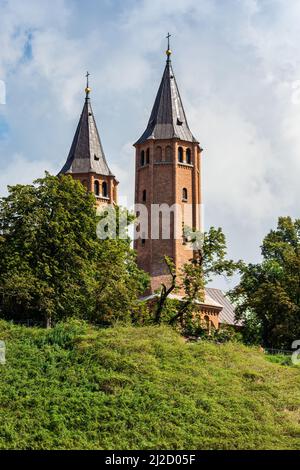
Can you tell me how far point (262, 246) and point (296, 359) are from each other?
41.1 ft

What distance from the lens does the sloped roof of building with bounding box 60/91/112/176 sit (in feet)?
212

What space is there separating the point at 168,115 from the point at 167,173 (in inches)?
163

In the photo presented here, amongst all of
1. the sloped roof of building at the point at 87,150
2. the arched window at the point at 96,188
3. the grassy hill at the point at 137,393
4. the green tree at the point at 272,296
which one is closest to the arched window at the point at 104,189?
the arched window at the point at 96,188

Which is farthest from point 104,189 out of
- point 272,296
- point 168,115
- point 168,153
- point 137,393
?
point 137,393

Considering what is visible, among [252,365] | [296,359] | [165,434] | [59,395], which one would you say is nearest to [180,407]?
[165,434]

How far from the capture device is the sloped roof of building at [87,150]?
212 feet

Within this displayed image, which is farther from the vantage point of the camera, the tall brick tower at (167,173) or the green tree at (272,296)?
the tall brick tower at (167,173)

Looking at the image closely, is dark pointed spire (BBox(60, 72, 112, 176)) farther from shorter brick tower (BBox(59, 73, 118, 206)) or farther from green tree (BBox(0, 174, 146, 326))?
green tree (BBox(0, 174, 146, 326))

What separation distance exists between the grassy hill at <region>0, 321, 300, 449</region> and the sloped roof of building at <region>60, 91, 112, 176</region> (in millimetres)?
28182

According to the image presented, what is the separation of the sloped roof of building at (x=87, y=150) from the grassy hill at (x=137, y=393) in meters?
28.2

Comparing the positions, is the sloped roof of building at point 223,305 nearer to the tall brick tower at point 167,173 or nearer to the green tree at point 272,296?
the tall brick tower at point 167,173

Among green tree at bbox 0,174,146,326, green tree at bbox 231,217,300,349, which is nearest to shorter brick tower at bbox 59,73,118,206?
green tree at bbox 231,217,300,349

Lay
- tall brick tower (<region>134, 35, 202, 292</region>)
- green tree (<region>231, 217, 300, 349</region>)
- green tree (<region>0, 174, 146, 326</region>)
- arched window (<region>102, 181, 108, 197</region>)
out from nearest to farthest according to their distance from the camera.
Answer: green tree (<region>0, 174, 146, 326</region>)
green tree (<region>231, 217, 300, 349</region>)
tall brick tower (<region>134, 35, 202, 292</region>)
arched window (<region>102, 181, 108, 197</region>)
